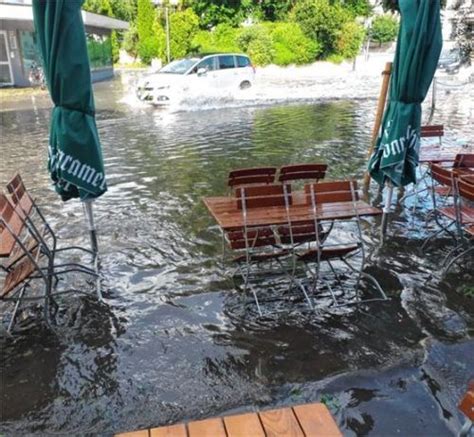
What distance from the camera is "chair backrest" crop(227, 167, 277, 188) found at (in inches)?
211

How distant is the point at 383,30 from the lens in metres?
40.9

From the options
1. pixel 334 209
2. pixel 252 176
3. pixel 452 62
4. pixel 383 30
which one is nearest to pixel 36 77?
pixel 252 176

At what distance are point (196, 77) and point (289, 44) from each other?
18411mm

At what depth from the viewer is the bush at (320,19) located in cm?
3419

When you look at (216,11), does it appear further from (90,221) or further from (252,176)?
(90,221)

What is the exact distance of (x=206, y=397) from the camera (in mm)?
3369

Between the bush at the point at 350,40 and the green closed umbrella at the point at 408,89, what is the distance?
32196mm

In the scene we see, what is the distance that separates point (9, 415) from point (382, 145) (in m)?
4.14

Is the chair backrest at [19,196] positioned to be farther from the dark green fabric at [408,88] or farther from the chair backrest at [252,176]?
the dark green fabric at [408,88]

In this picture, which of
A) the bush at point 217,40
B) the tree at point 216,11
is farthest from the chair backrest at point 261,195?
the tree at point 216,11

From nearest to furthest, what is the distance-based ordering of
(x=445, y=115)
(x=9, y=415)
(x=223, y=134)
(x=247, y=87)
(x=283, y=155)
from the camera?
(x=9, y=415), (x=283, y=155), (x=223, y=134), (x=445, y=115), (x=247, y=87)

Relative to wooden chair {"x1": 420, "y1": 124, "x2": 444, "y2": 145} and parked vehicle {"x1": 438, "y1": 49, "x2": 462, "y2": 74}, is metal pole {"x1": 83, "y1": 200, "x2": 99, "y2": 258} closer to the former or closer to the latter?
wooden chair {"x1": 420, "y1": 124, "x2": 444, "y2": 145}

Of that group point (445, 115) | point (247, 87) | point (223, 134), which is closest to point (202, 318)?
point (223, 134)

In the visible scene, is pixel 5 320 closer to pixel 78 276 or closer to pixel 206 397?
pixel 78 276
